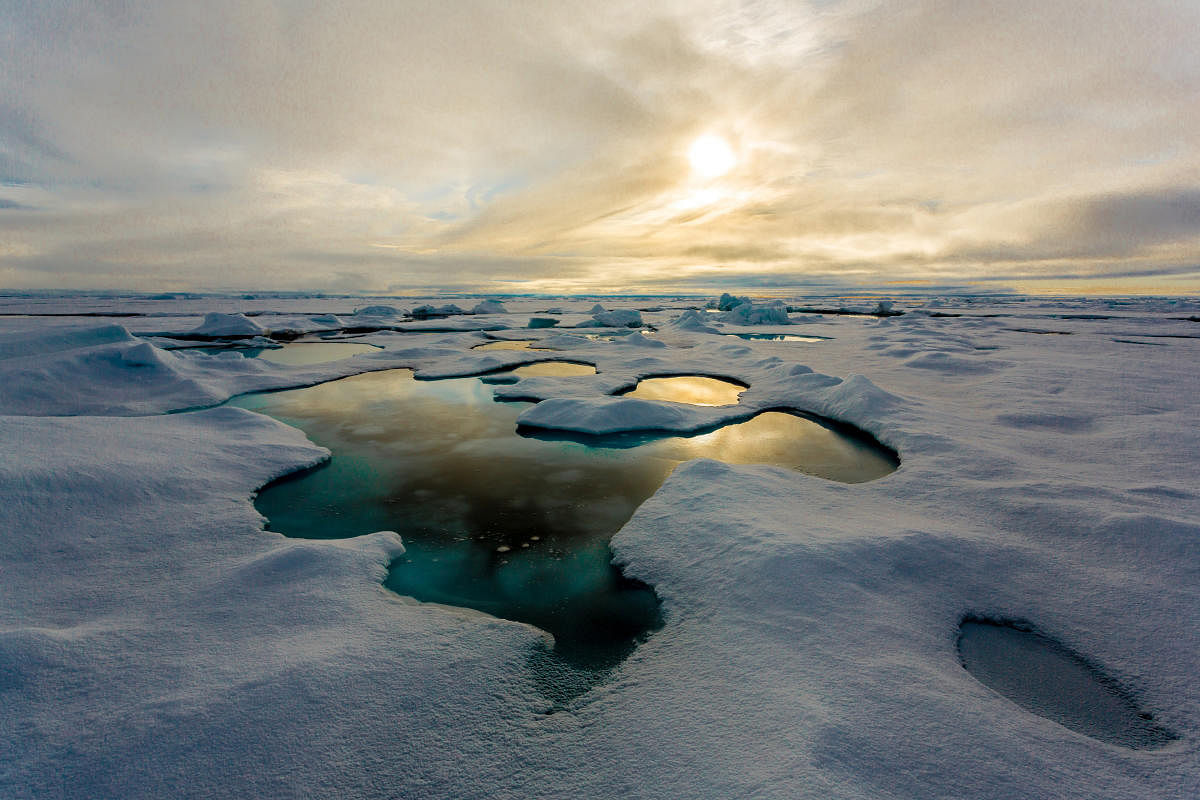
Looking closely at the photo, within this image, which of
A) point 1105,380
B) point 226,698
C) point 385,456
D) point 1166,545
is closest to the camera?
point 226,698

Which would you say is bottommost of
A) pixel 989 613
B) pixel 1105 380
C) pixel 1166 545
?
pixel 989 613

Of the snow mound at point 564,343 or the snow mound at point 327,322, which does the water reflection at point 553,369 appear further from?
the snow mound at point 327,322

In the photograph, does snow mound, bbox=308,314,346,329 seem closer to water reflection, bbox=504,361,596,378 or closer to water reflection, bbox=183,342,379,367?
water reflection, bbox=183,342,379,367

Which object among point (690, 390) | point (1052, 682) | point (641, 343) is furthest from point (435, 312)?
point (1052, 682)

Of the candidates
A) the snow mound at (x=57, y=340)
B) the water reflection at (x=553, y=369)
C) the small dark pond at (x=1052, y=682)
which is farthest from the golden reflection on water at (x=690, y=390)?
the snow mound at (x=57, y=340)

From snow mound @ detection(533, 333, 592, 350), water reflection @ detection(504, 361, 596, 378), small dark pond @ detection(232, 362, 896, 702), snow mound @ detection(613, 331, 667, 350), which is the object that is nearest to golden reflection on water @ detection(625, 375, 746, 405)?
small dark pond @ detection(232, 362, 896, 702)

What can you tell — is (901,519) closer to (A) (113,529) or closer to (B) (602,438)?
(B) (602,438)

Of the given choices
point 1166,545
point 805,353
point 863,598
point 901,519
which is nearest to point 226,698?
point 863,598
